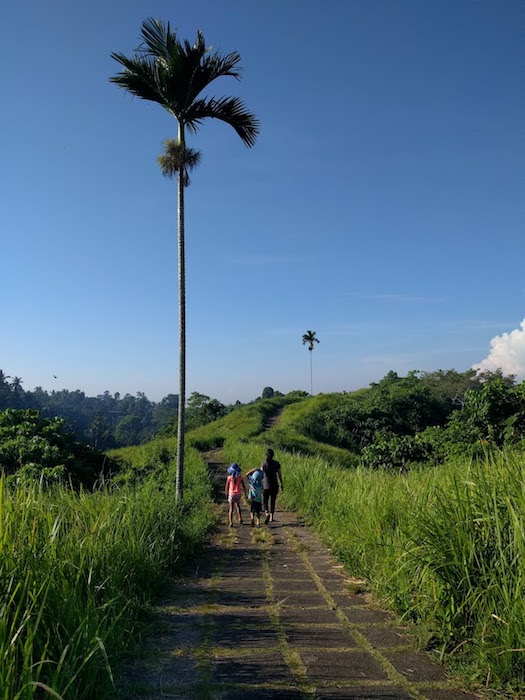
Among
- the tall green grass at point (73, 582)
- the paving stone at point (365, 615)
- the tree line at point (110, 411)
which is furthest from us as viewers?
the tree line at point (110, 411)

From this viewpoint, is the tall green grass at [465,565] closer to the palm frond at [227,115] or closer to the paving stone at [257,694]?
the paving stone at [257,694]

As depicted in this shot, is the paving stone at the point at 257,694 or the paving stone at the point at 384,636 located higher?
the paving stone at the point at 257,694

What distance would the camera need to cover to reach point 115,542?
15.0 feet

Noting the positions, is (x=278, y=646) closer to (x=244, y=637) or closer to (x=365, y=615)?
(x=244, y=637)

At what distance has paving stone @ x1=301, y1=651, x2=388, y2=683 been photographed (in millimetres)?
3260

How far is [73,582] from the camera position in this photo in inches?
141

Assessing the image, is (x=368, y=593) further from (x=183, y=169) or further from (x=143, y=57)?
(x=143, y=57)

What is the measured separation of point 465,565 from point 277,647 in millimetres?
1489

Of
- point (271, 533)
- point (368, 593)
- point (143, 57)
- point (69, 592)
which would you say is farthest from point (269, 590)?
point (143, 57)

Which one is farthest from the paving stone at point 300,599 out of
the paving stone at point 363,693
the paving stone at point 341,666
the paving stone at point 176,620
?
the paving stone at point 363,693

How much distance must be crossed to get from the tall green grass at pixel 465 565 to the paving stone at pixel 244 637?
1.11m

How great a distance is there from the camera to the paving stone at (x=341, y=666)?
10.7ft

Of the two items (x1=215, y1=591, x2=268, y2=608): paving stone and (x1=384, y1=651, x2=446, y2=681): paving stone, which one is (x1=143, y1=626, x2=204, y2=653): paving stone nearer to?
(x1=215, y1=591, x2=268, y2=608): paving stone

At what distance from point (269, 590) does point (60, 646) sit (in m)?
3.03
